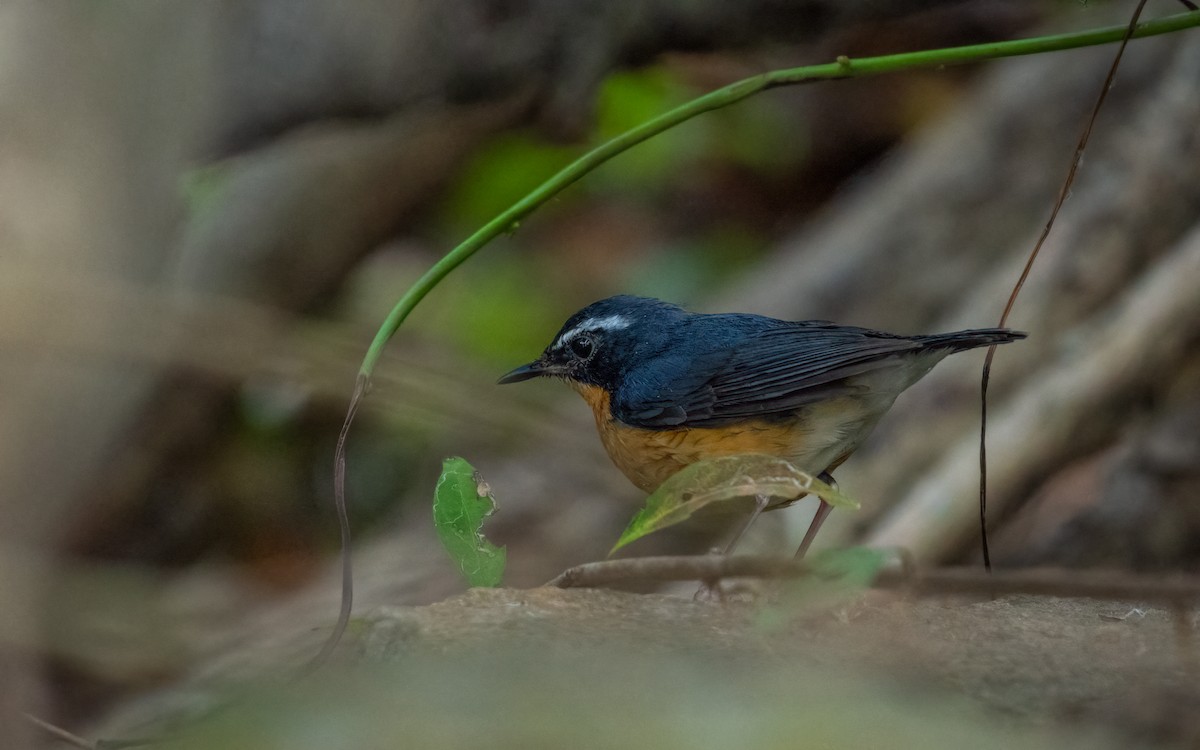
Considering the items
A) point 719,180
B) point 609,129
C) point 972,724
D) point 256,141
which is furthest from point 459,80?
point 719,180

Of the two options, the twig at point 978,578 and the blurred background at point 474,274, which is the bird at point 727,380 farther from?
the twig at point 978,578

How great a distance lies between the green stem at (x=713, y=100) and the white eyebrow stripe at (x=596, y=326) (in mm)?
838

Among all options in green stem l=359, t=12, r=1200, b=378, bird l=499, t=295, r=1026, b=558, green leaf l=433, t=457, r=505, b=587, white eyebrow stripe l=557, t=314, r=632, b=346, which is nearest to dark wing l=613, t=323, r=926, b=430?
bird l=499, t=295, r=1026, b=558

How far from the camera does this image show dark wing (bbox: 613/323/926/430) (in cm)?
331

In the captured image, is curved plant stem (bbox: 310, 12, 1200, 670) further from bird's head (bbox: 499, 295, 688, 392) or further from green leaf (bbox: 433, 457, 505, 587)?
bird's head (bbox: 499, 295, 688, 392)

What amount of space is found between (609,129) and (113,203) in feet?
9.82

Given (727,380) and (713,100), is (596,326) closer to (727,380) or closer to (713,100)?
(727,380)

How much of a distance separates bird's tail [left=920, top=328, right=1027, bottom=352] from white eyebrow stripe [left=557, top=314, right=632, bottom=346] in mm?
932

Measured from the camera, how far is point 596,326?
3.72 m

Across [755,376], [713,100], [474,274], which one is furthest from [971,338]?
[474,274]

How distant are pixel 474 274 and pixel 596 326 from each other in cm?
385

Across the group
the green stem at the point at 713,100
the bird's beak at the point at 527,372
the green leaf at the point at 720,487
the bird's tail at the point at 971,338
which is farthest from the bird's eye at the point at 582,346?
the green leaf at the point at 720,487

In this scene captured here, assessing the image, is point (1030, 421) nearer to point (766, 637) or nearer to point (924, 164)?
point (924, 164)

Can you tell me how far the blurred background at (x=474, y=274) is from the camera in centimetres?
318
